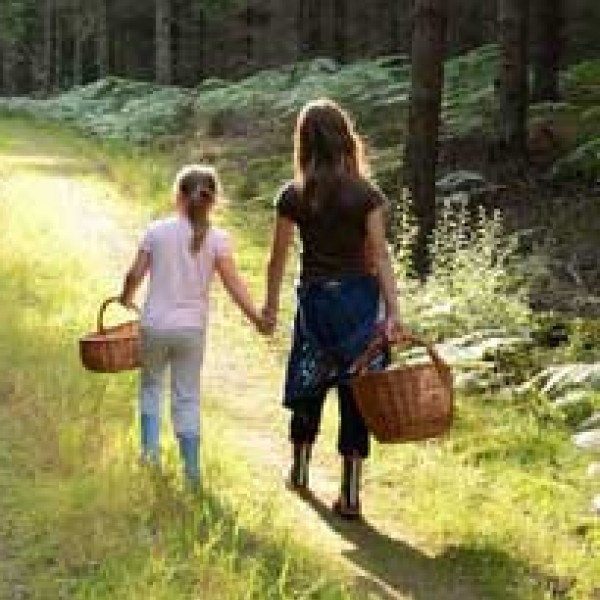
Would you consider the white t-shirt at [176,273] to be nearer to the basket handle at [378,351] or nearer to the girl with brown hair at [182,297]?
the girl with brown hair at [182,297]

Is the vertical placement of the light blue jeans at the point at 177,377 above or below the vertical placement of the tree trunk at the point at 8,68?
below

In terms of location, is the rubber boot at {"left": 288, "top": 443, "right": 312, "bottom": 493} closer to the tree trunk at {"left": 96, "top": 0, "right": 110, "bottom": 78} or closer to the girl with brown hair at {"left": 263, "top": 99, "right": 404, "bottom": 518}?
the girl with brown hair at {"left": 263, "top": 99, "right": 404, "bottom": 518}

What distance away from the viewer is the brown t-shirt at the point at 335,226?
7.10 meters

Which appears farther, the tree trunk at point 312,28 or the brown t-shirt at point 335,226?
the tree trunk at point 312,28

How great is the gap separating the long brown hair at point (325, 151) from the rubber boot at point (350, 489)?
1.33 m

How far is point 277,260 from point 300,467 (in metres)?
1.18

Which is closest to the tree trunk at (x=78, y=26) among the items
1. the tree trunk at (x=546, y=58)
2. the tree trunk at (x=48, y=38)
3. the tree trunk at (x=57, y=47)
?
the tree trunk at (x=48, y=38)

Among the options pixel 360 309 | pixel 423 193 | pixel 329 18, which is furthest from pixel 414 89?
pixel 329 18

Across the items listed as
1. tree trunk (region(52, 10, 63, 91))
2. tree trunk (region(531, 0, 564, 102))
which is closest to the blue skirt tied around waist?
tree trunk (region(531, 0, 564, 102))

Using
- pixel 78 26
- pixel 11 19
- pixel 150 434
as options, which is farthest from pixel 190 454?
pixel 11 19

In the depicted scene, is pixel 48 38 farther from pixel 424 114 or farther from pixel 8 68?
pixel 424 114

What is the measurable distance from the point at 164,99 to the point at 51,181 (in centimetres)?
1184

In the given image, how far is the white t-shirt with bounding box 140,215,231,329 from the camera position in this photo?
7.06m

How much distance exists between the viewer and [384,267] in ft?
23.4
